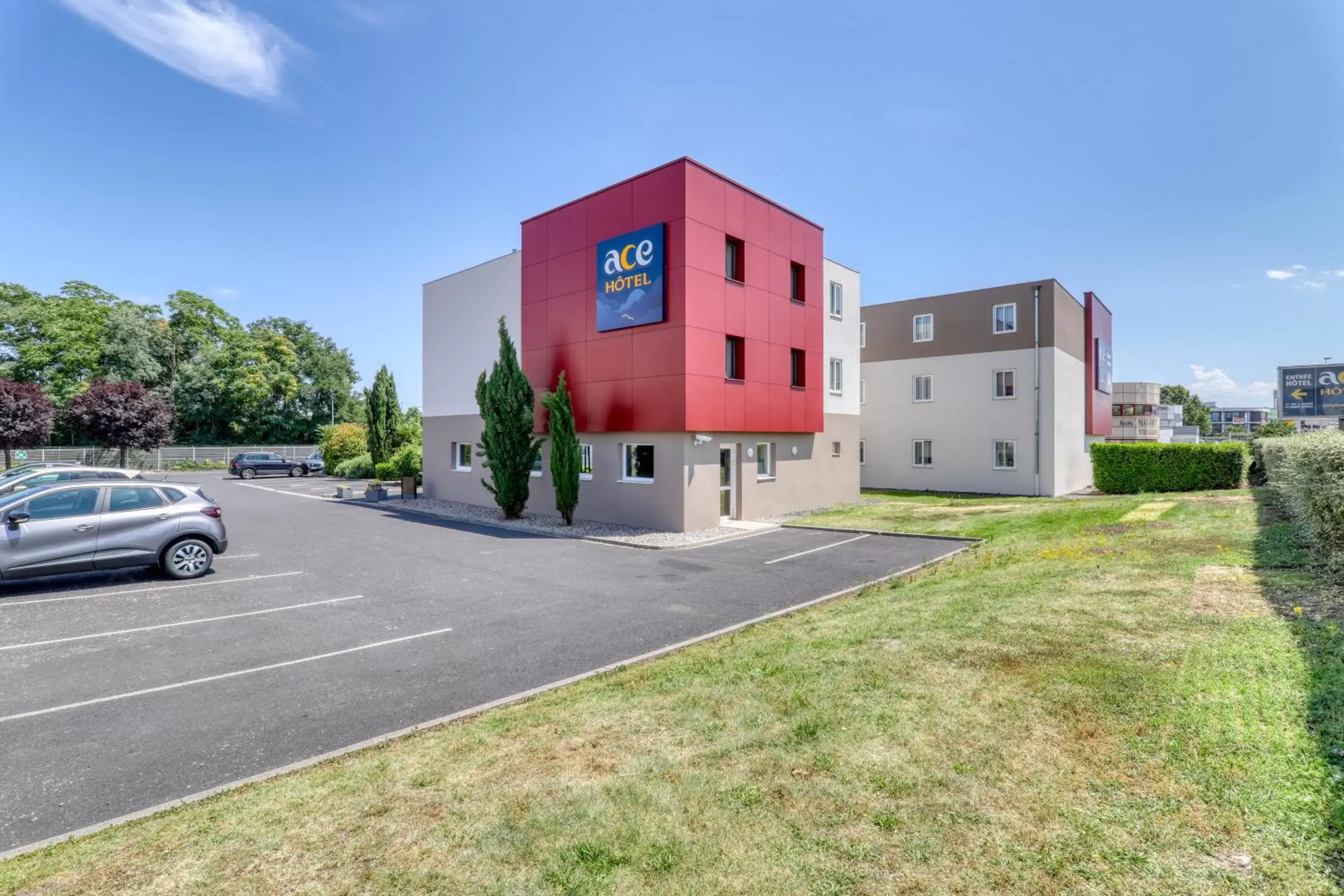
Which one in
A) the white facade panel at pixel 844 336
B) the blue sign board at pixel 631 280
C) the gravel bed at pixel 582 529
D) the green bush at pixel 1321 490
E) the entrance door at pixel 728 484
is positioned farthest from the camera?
the white facade panel at pixel 844 336

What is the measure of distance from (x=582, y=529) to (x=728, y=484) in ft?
14.8

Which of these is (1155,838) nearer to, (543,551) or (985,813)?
(985,813)

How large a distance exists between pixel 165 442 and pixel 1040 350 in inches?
2095

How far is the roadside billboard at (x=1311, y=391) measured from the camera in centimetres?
4722

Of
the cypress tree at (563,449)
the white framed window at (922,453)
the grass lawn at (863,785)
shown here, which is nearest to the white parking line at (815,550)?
the grass lawn at (863,785)

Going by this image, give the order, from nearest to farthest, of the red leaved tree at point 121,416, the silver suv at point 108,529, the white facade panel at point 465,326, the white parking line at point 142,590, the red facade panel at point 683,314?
1. the white parking line at point 142,590
2. the silver suv at point 108,529
3. the red facade panel at point 683,314
4. the white facade panel at point 465,326
5. the red leaved tree at point 121,416

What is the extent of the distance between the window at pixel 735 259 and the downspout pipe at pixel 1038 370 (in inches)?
619

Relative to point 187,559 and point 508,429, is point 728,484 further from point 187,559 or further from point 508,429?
point 187,559

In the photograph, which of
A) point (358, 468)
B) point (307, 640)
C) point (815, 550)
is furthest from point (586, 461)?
point (358, 468)

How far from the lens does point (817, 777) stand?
388 centimetres

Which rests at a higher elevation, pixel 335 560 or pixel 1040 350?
pixel 1040 350

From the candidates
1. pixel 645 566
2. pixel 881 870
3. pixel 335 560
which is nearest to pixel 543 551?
pixel 645 566

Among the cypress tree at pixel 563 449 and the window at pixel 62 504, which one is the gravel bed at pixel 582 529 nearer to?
the cypress tree at pixel 563 449

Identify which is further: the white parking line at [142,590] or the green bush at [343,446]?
the green bush at [343,446]
